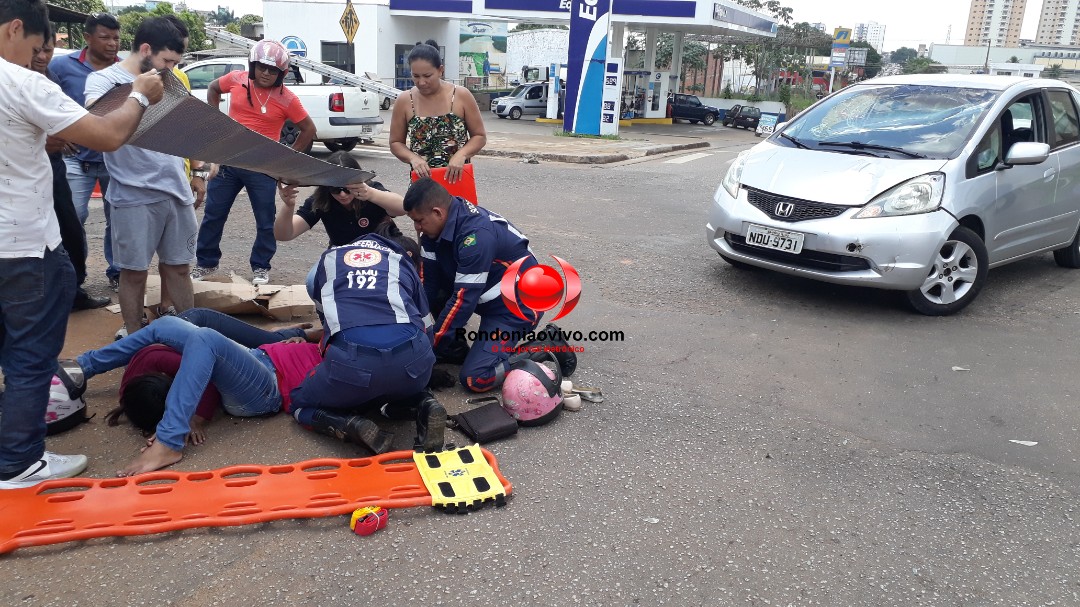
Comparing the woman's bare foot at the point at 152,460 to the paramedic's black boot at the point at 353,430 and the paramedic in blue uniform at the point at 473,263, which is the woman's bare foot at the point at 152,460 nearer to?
the paramedic's black boot at the point at 353,430

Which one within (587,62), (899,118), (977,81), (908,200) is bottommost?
(908,200)

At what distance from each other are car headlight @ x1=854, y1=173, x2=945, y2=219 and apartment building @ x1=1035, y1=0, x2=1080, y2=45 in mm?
141825

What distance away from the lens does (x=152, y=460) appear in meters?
3.09

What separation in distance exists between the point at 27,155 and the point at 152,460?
1.25 m

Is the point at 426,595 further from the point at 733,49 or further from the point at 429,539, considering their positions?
the point at 733,49

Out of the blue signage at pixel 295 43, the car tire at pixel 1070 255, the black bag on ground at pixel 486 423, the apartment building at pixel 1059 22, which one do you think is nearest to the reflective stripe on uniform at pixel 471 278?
the black bag on ground at pixel 486 423

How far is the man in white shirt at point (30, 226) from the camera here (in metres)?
2.55

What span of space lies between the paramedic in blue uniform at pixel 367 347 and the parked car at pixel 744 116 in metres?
28.9

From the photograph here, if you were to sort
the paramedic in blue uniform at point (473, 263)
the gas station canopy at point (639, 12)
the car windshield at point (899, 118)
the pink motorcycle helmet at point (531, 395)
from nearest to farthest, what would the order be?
1. the pink motorcycle helmet at point (531, 395)
2. the paramedic in blue uniform at point (473, 263)
3. the car windshield at point (899, 118)
4. the gas station canopy at point (639, 12)

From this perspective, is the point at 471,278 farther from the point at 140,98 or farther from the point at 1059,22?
the point at 1059,22

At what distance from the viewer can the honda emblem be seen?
539cm

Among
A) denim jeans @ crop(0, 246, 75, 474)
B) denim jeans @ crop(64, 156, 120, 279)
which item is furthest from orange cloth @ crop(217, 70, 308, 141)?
denim jeans @ crop(0, 246, 75, 474)

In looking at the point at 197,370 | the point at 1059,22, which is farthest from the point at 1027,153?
the point at 1059,22

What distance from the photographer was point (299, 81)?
12.4 meters
